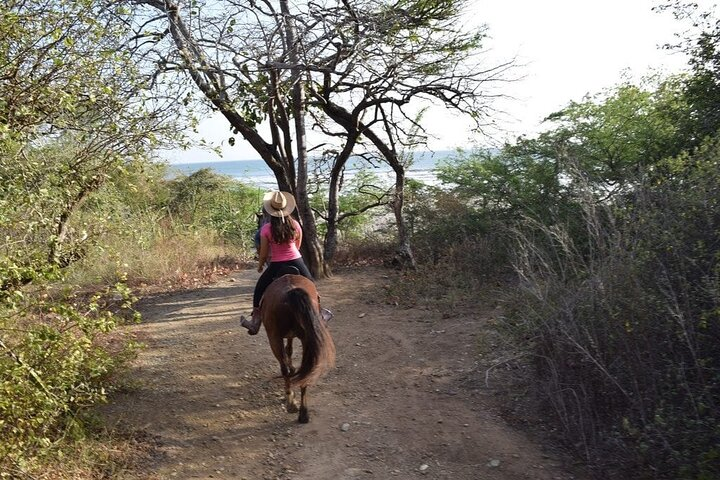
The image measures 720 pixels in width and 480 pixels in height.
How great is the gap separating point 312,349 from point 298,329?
40 cm

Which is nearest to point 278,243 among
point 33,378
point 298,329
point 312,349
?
point 298,329

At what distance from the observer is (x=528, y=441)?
490 centimetres

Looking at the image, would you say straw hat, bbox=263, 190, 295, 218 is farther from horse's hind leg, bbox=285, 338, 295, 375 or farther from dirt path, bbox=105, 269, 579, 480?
dirt path, bbox=105, 269, 579, 480

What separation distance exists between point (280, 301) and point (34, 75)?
283 cm

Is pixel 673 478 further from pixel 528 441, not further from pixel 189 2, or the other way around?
pixel 189 2

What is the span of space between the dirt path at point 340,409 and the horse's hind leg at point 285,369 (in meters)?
0.11

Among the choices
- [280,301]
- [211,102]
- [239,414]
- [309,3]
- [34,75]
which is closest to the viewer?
[34,75]

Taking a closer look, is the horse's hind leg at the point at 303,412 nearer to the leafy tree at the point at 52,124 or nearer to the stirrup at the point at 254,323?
the stirrup at the point at 254,323

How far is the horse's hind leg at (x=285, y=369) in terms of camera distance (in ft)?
18.3

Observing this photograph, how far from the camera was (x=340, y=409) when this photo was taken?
583 cm

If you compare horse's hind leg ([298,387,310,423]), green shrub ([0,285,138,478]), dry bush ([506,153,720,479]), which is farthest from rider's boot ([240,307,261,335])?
dry bush ([506,153,720,479])

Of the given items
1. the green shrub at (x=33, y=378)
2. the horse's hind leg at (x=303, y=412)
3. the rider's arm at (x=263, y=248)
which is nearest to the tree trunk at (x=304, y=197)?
the rider's arm at (x=263, y=248)

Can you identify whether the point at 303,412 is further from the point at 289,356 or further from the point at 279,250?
the point at 279,250

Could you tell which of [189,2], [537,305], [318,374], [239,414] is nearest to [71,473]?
[239,414]
